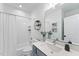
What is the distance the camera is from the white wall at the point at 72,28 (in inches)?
52.4

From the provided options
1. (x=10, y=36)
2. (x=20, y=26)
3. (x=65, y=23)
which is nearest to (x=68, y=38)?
(x=65, y=23)

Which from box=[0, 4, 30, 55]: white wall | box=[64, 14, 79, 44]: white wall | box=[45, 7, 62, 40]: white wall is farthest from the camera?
box=[0, 4, 30, 55]: white wall

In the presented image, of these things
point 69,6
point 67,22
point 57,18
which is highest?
point 69,6

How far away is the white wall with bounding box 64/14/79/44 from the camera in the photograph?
4.37 ft

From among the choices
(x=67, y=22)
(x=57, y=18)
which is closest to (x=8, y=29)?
(x=57, y=18)

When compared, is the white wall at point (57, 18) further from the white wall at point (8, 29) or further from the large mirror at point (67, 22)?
the white wall at point (8, 29)

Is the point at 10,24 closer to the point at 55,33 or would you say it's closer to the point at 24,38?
the point at 24,38

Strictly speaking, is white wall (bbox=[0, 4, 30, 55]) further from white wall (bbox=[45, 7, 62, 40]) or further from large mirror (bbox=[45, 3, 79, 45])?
large mirror (bbox=[45, 3, 79, 45])

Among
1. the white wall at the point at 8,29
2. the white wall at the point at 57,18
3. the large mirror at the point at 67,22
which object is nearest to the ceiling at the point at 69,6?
the large mirror at the point at 67,22

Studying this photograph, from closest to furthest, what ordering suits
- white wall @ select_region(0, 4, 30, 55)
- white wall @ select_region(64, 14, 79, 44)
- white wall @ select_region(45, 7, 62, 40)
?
white wall @ select_region(64, 14, 79, 44), white wall @ select_region(45, 7, 62, 40), white wall @ select_region(0, 4, 30, 55)

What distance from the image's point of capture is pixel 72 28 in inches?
55.6

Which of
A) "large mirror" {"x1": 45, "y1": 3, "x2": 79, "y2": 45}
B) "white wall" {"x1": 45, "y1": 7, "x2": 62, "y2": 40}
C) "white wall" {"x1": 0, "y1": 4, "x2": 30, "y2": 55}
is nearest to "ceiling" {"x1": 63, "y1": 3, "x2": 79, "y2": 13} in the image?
"large mirror" {"x1": 45, "y1": 3, "x2": 79, "y2": 45}

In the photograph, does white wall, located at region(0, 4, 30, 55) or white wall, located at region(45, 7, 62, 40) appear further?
white wall, located at region(0, 4, 30, 55)

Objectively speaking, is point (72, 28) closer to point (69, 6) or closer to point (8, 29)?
point (69, 6)
